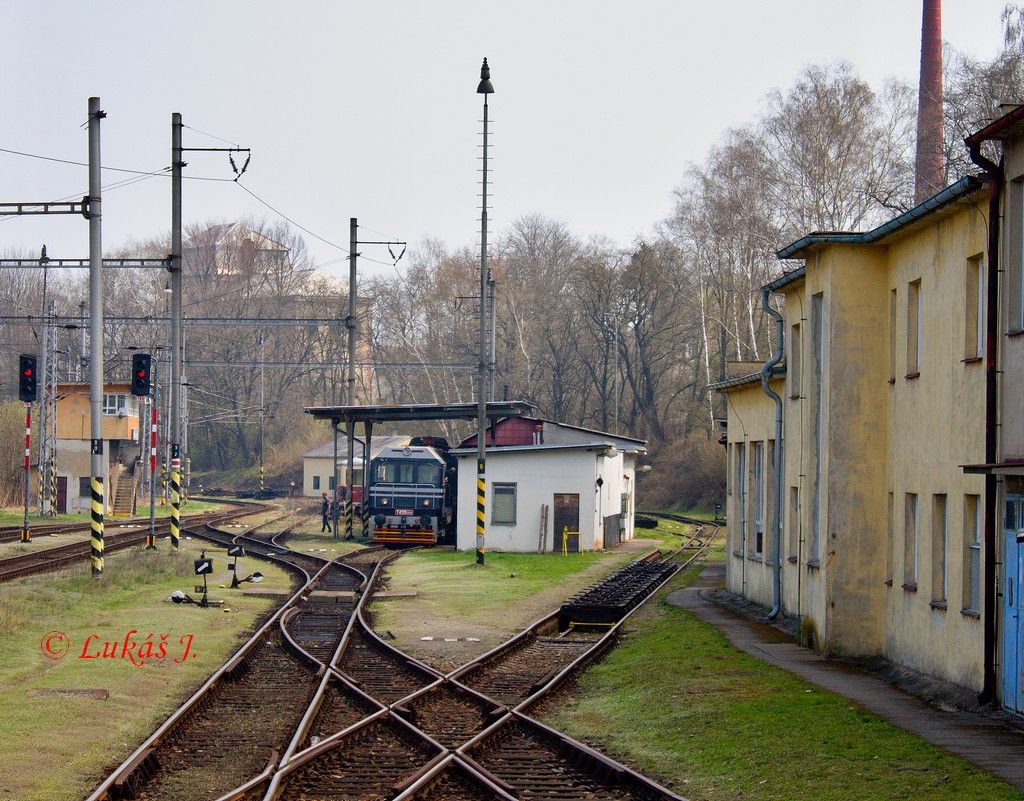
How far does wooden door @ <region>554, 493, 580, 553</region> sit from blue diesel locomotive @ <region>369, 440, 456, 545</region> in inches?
186

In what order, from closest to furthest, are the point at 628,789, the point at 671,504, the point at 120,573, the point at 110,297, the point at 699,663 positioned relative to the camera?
the point at 628,789, the point at 699,663, the point at 120,573, the point at 671,504, the point at 110,297

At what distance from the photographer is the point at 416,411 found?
4297 centimetres

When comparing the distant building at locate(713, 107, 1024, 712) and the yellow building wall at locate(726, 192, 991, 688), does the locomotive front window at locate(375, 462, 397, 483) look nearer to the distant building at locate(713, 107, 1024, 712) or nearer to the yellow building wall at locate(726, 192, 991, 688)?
the distant building at locate(713, 107, 1024, 712)

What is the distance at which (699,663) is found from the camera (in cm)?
1650

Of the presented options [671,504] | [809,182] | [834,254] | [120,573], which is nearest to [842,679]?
[834,254]

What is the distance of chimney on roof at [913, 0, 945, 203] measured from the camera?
131 ft

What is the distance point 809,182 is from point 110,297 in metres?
50.2

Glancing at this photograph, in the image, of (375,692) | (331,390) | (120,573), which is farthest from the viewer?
(331,390)

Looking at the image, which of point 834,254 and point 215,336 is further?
point 215,336

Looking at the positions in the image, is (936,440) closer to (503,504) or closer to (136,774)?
(136,774)

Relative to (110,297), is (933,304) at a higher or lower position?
lower

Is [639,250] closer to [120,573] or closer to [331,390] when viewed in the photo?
[331,390]

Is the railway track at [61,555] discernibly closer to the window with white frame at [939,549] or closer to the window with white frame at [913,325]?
the window with white frame at [913,325]

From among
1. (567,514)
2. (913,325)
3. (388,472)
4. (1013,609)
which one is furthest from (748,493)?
(388,472)
